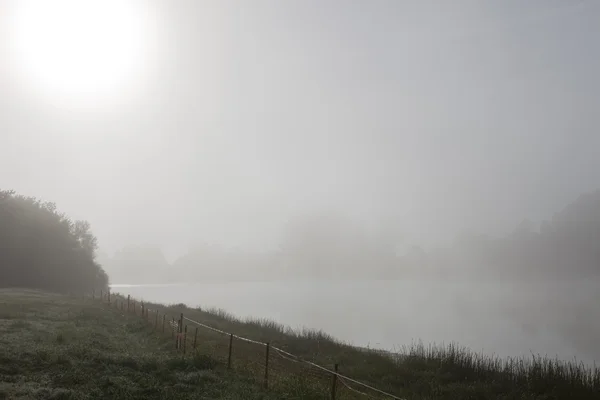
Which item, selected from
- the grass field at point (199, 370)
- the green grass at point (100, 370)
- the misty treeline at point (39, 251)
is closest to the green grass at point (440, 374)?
the grass field at point (199, 370)

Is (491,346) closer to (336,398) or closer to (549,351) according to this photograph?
(549,351)

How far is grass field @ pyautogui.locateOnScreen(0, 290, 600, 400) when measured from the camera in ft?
45.8

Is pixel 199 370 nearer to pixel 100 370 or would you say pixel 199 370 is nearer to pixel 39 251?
pixel 100 370

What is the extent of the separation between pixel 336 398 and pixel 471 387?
10.2 m

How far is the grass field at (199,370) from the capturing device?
13.9 metres

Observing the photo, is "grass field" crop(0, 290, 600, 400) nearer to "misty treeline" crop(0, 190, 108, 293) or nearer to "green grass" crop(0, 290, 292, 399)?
"green grass" crop(0, 290, 292, 399)

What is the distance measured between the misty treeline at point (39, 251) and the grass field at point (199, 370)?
130 ft

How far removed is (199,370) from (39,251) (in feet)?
216

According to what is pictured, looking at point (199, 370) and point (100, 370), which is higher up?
point (100, 370)

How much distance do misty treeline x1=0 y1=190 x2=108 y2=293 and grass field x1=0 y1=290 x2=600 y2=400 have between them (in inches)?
1554

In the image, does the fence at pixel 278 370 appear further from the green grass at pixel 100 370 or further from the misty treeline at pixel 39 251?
the misty treeline at pixel 39 251

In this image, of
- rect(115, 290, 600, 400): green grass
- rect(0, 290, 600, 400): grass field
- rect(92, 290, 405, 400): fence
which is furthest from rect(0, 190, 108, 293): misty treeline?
rect(115, 290, 600, 400): green grass

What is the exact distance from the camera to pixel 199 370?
17188 millimetres

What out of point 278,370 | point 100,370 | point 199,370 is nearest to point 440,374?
point 278,370
